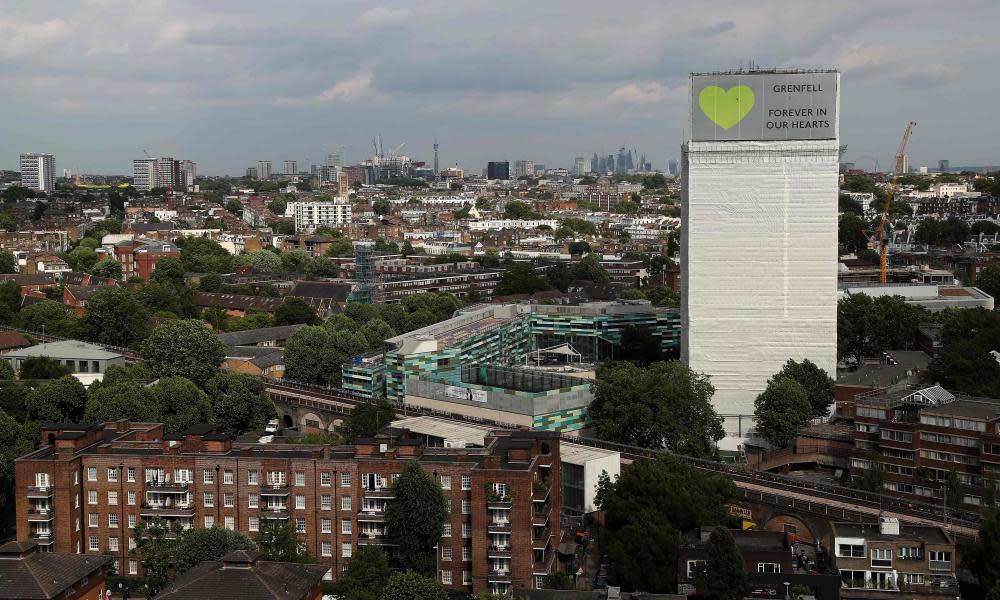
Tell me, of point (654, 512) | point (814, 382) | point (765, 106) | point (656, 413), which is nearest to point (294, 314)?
point (765, 106)

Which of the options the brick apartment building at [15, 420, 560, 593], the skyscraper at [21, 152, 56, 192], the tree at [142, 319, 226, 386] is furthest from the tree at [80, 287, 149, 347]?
the skyscraper at [21, 152, 56, 192]

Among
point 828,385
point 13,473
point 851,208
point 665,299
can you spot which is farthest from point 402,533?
point 851,208

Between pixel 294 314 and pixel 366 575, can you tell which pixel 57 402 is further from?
pixel 294 314

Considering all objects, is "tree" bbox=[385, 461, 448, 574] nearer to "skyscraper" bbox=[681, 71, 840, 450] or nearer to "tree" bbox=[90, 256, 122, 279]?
"skyscraper" bbox=[681, 71, 840, 450]

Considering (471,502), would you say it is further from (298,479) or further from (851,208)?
(851,208)

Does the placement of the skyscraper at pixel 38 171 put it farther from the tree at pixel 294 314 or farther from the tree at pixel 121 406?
the tree at pixel 121 406

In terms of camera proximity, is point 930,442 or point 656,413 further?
point 656,413
